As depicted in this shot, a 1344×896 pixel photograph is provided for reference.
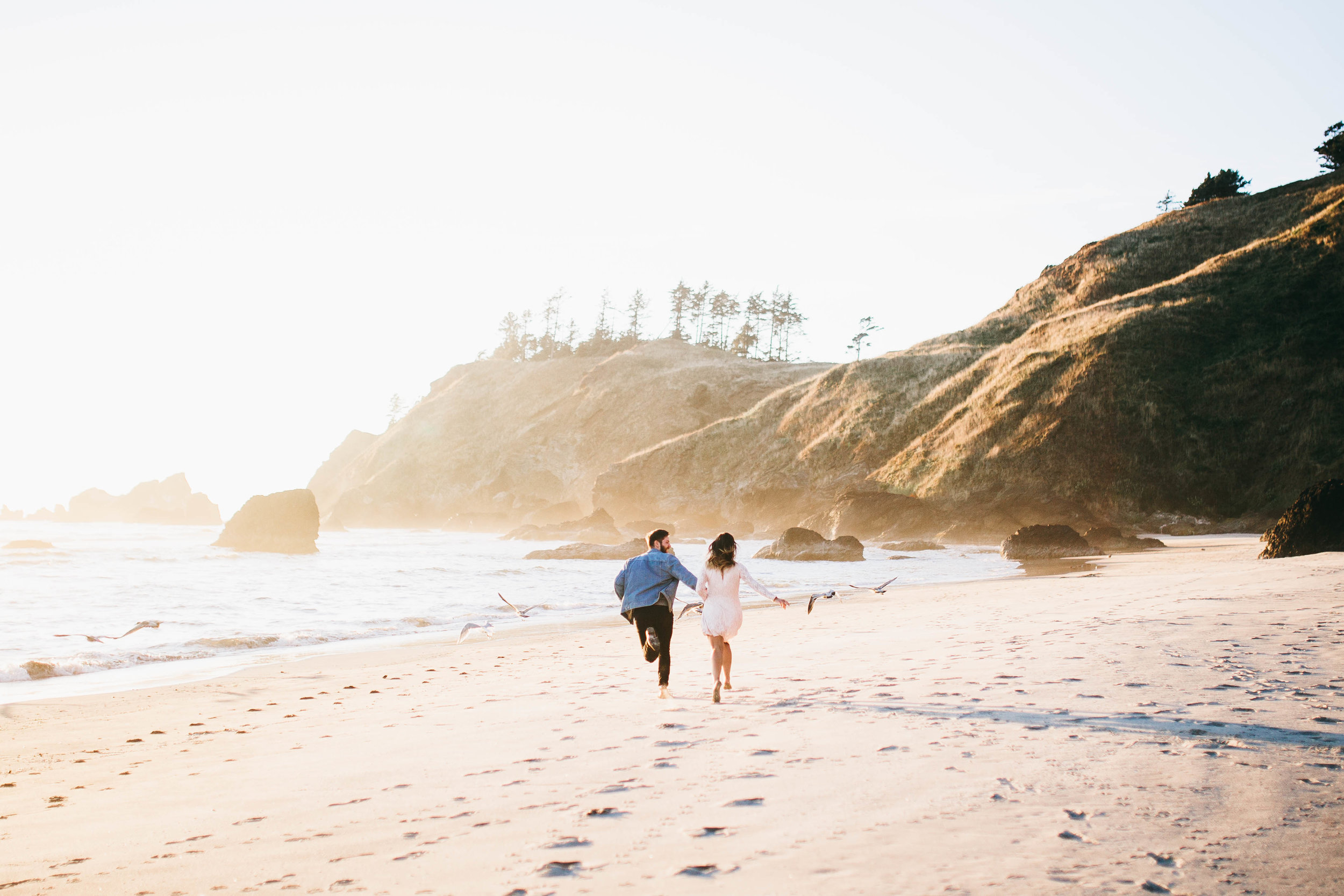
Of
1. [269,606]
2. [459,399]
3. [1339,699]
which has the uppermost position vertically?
[459,399]

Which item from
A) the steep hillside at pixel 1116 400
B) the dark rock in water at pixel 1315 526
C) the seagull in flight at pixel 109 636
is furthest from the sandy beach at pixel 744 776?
the steep hillside at pixel 1116 400

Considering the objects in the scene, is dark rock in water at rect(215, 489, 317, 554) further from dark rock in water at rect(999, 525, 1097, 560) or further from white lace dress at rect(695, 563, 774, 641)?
white lace dress at rect(695, 563, 774, 641)

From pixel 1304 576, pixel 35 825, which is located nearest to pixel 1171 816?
pixel 35 825

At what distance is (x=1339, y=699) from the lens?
578 cm

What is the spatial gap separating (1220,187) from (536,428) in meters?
79.8

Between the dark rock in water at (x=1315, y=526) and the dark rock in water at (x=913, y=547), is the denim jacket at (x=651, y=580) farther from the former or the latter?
the dark rock in water at (x=913, y=547)

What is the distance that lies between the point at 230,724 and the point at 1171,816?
801cm

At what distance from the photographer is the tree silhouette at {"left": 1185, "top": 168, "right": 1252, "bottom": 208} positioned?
73062mm

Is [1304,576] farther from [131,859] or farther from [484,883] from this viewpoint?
[131,859]

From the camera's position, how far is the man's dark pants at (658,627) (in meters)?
7.90

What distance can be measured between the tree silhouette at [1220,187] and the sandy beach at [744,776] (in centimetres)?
8142

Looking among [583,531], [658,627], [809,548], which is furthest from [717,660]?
[583,531]

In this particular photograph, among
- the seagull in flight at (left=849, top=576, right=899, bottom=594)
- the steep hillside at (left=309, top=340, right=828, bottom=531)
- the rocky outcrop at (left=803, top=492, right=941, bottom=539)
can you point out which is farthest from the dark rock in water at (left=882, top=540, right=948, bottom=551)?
the steep hillside at (left=309, top=340, right=828, bottom=531)

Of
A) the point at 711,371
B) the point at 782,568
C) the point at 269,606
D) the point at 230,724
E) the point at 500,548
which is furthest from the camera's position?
the point at 711,371
